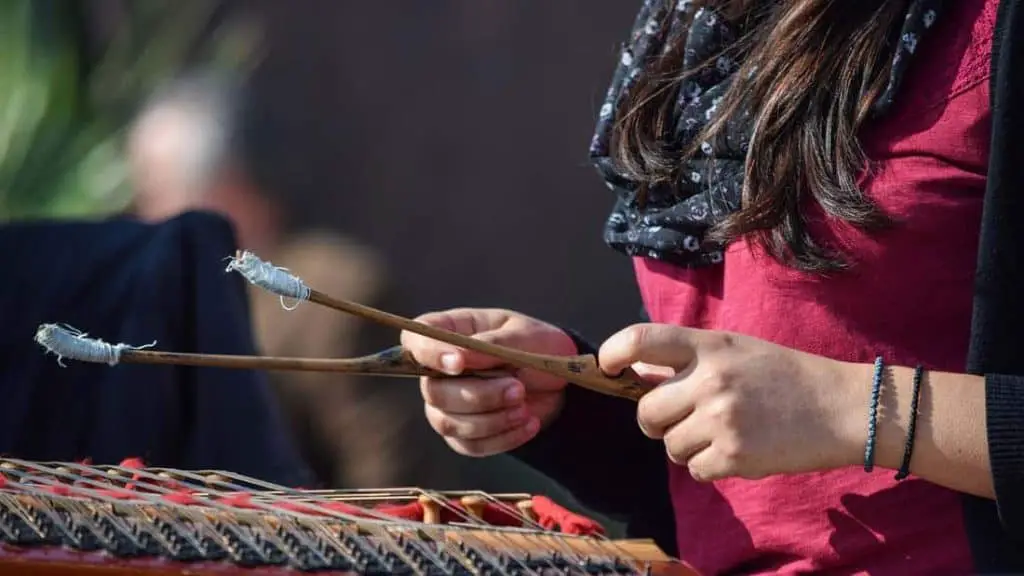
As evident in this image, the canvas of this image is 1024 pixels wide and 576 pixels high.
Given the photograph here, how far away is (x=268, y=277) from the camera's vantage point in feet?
3.14

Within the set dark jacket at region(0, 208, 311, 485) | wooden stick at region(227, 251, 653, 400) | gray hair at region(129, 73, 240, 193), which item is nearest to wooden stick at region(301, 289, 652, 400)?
wooden stick at region(227, 251, 653, 400)

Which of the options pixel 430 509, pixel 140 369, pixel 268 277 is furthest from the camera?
pixel 140 369

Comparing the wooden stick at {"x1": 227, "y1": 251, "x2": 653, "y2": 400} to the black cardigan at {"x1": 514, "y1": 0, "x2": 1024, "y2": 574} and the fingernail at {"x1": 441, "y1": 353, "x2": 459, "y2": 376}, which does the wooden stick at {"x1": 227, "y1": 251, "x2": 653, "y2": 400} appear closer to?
the fingernail at {"x1": 441, "y1": 353, "x2": 459, "y2": 376}

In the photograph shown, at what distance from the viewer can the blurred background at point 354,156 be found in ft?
7.92

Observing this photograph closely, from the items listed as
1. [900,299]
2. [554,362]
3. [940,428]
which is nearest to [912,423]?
[940,428]

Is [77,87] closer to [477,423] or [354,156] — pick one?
[354,156]

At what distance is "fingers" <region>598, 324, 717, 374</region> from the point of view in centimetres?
98

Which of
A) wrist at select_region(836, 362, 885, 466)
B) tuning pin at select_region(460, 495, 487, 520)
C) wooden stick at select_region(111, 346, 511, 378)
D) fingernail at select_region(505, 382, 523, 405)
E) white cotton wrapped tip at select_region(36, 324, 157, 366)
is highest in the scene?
white cotton wrapped tip at select_region(36, 324, 157, 366)

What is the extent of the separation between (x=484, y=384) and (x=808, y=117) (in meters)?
0.36

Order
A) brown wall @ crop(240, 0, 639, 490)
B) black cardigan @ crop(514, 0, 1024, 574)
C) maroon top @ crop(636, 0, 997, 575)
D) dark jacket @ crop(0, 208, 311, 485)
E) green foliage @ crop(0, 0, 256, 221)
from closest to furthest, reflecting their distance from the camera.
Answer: black cardigan @ crop(514, 0, 1024, 574) < maroon top @ crop(636, 0, 997, 575) < dark jacket @ crop(0, 208, 311, 485) < brown wall @ crop(240, 0, 639, 490) < green foliage @ crop(0, 0, 256, 221)

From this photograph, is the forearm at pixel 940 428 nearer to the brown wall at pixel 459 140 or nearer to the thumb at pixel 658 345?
the thumb at pixel 658 345

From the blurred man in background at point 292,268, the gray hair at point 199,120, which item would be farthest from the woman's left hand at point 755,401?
the gray hair at point 199,120

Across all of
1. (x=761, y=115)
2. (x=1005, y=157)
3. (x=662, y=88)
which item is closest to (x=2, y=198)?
(x=662, y=88)

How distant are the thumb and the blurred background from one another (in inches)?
54.2
